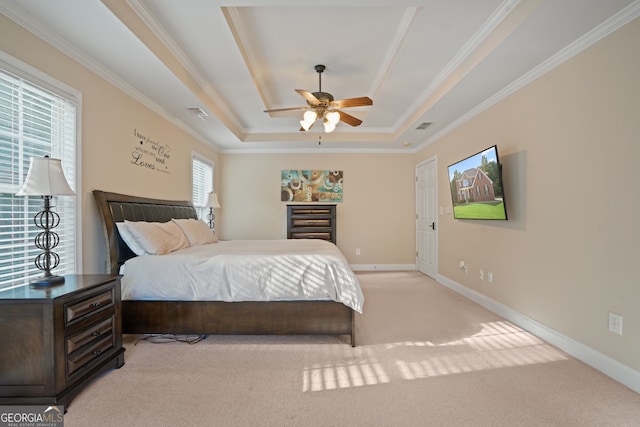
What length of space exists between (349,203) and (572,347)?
4183mm

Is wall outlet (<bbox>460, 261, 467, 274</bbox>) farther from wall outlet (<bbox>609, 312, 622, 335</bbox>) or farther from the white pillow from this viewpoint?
the white pillow

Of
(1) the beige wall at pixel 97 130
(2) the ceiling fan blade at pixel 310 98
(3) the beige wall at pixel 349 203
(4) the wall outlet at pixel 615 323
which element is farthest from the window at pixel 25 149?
(4) the wall outlet at pixel 615 323

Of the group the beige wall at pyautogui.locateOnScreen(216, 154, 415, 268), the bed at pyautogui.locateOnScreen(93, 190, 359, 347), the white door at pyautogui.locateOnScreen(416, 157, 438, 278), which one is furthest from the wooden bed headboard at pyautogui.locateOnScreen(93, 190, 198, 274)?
the white door at pyautogui.locateOnScreen(416, 157, 438, 278)

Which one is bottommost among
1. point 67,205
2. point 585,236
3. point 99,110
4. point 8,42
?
point 585,236

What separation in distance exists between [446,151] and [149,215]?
174 inches

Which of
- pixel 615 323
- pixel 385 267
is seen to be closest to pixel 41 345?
pixel 615 323

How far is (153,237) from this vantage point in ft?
9.10

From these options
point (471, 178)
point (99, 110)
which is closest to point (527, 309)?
point (471, 178)

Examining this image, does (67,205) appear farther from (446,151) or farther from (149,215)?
(446,151)

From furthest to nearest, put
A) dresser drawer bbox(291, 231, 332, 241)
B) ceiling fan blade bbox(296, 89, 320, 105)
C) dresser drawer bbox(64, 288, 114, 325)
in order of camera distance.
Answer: dresser drawer bbox(291, 231, 332, 241), ceiling fan blade bbox(296, 89, 320, 105), dresser drawer bbox(64, 288, 114, 325)

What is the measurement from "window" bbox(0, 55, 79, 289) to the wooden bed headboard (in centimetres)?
25

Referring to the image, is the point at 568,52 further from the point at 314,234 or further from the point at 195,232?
the point at 314,234

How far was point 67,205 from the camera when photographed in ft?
7.93

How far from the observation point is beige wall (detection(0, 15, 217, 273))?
210cm
